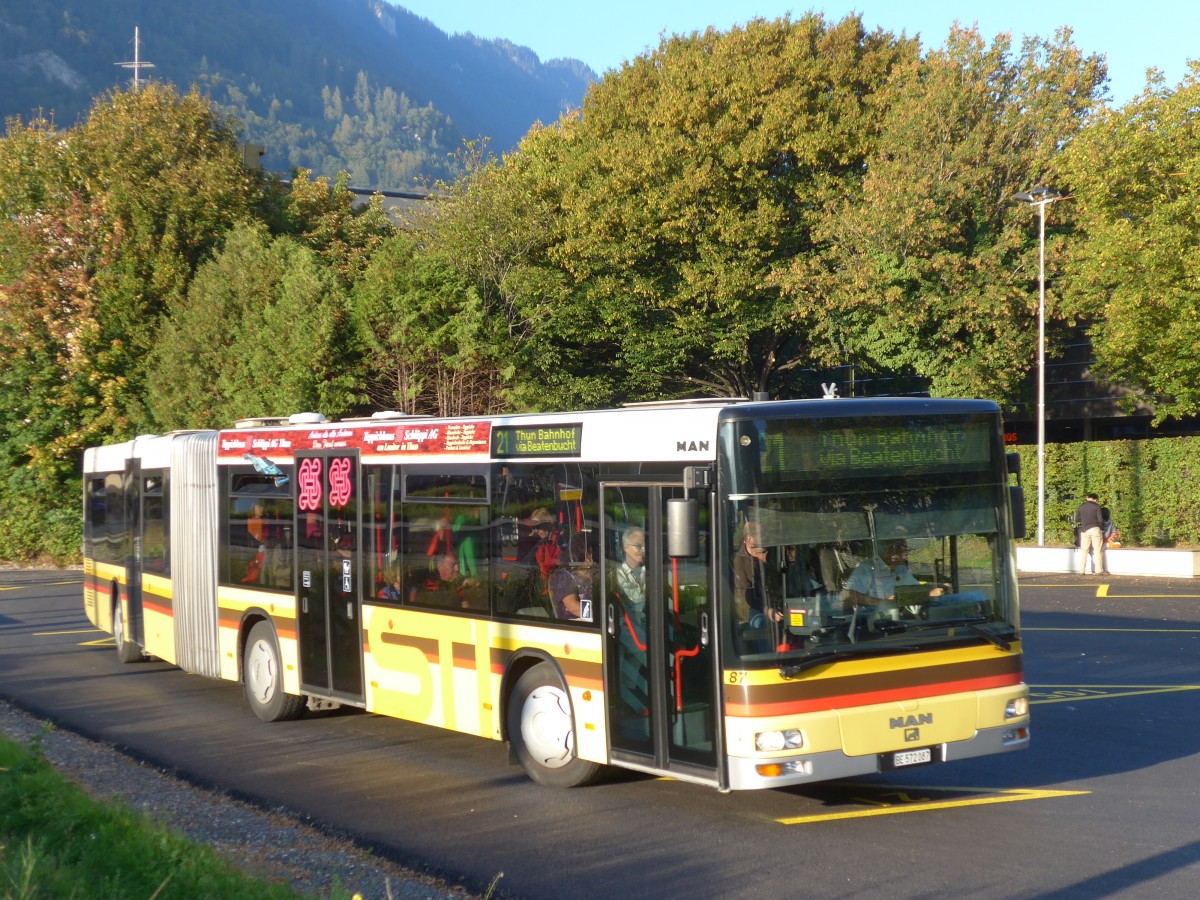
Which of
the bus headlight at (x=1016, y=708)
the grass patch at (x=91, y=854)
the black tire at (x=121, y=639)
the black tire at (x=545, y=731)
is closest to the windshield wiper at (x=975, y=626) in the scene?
the bus headlight at (x=1016, y=708)

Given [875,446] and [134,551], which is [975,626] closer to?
[875,446]

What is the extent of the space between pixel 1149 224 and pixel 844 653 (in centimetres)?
2631

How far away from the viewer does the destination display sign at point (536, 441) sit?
9820mm

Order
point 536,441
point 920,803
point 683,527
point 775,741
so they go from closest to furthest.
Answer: point 775,741, point 683,527, point 920,803, point 536,441

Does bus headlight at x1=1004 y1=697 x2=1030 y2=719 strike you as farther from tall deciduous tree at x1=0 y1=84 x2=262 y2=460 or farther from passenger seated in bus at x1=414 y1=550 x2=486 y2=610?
Answer: tall deciduous tree at x1=0 y1=84 x2=262 y2=460

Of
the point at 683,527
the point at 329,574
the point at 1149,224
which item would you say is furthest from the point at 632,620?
the point at 1149,224

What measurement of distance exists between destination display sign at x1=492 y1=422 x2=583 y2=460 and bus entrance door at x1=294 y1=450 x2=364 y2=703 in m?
2.25

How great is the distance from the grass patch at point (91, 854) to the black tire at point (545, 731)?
9.82 feet

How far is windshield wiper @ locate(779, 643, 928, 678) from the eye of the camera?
804cm

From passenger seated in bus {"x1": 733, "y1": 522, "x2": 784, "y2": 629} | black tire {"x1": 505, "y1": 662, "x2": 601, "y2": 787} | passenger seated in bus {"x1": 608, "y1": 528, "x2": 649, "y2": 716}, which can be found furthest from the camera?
black tire {"x1": 505, "y1": 662, "x2": 601, "y2": 787}

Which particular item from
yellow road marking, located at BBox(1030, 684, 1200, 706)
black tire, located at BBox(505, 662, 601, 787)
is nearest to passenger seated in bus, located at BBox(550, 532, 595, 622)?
black tire, located at BBox(505, 662, 601, 787)

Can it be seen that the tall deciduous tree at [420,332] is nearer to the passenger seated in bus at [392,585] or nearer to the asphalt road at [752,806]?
the asphalt road at [752,806]

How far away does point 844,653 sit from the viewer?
26.8ft

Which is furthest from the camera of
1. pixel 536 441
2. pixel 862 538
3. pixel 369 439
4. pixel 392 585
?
pixel 369 439
